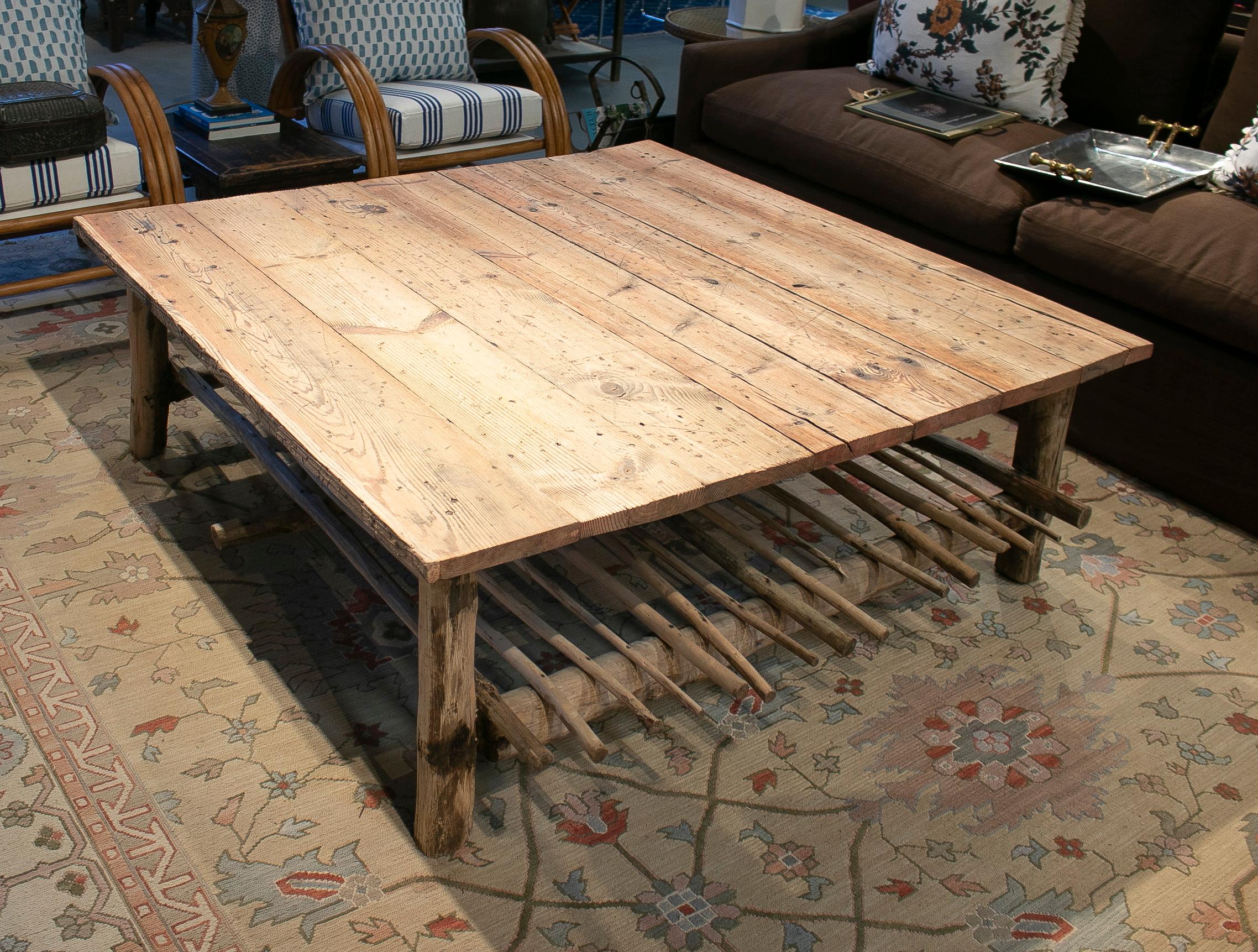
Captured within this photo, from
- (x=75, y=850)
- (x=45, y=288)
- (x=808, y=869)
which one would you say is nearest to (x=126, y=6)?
(x=45, y=288)

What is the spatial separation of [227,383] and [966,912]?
1.20 metres

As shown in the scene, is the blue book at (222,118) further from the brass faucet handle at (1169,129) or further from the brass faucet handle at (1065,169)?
the brass faucet handle at (1169,129)

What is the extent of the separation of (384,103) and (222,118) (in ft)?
1.36

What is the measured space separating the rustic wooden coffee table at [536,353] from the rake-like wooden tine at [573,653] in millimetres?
172

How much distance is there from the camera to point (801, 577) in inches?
71.8

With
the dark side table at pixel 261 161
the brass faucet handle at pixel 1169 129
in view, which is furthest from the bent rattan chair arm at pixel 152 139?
the brass faucet handle at pixel 1169 129

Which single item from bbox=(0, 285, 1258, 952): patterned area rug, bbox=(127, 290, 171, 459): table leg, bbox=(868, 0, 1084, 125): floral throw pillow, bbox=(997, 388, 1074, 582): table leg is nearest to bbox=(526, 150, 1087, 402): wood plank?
bbox=(997, 388, 1074, 582): table leg

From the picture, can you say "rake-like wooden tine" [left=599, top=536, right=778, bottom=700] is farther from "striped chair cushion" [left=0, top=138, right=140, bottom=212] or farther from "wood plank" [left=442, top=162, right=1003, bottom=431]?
"striped chair cushion" [left=0, top=138, right=140, bottom=212]

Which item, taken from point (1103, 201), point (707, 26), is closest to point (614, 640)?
point (1103, 201)

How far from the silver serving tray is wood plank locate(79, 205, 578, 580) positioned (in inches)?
69.9

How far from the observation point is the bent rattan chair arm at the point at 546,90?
11.2 feet

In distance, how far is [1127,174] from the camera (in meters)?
2.71

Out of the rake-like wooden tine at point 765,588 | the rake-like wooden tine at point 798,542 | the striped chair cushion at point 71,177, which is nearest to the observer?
the rake-like wooden tine at point 765,588

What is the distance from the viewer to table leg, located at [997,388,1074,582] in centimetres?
204
